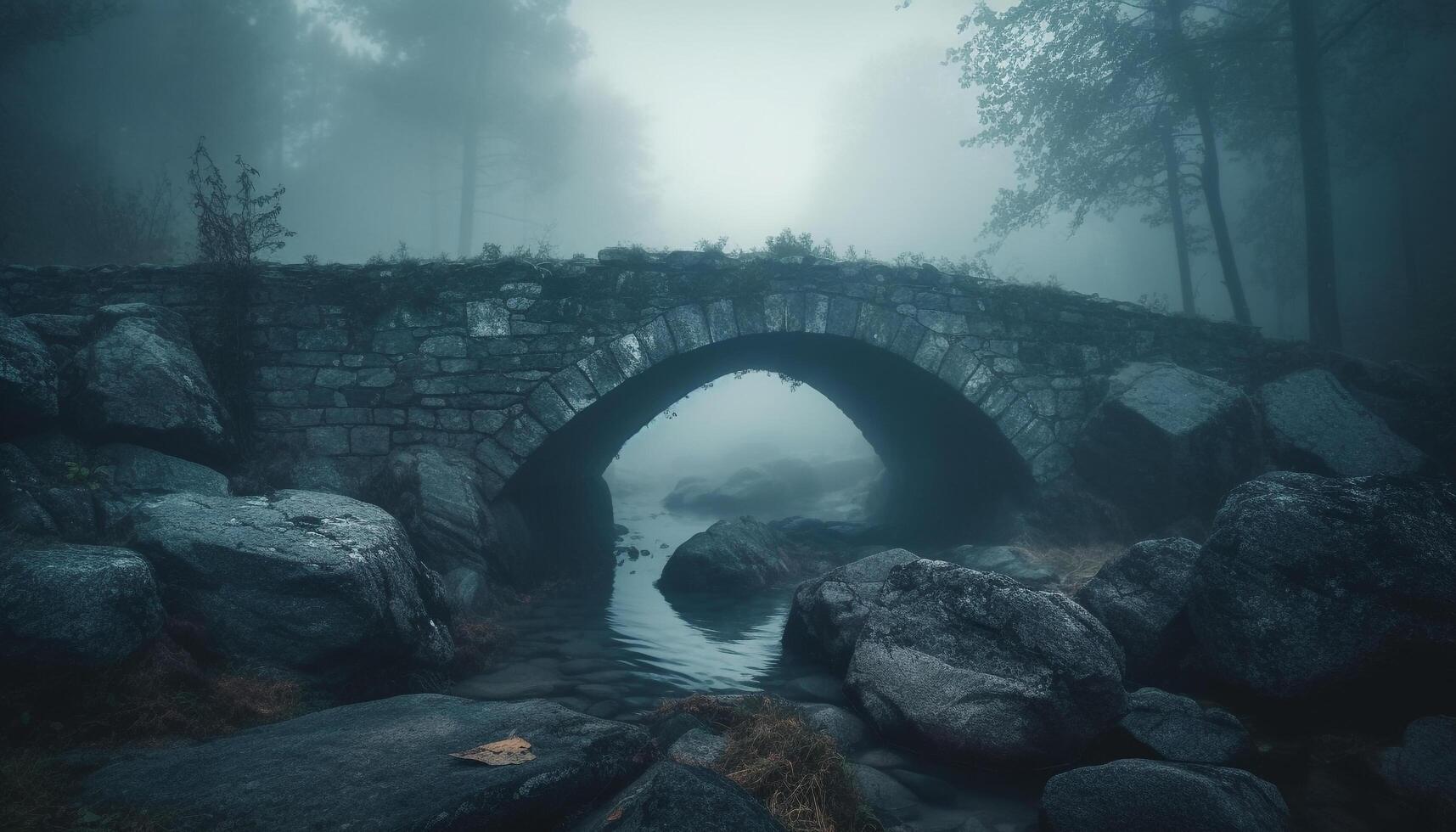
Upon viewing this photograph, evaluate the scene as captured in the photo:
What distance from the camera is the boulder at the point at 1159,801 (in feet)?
6.95

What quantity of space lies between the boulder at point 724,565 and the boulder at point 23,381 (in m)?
5.83

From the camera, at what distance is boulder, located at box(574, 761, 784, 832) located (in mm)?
1724

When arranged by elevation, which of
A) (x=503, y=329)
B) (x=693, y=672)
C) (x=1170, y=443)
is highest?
(x=503, y=329)

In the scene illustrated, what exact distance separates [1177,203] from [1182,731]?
551 inches

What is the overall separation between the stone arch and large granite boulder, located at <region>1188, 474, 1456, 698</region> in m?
3.79

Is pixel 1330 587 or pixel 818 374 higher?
pixel 818 374

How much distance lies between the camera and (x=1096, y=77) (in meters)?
11.0

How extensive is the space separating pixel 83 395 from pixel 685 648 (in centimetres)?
495

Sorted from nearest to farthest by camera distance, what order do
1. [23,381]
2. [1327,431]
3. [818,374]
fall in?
[23,381], [1327,431], [818,374]

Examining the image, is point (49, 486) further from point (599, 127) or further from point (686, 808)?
point (599, 127)

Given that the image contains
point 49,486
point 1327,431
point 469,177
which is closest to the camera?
point 49,486

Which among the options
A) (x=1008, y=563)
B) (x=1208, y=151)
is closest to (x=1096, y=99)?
(x=1208, y=151)

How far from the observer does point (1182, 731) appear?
9.35 ft

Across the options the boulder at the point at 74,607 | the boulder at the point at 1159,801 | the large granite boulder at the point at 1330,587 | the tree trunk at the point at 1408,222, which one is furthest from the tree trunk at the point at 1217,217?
the boulder at the point at 74,607
